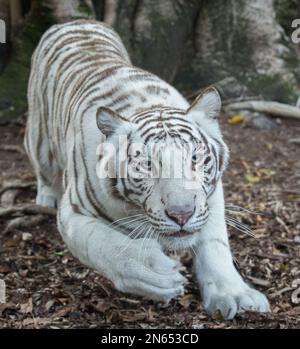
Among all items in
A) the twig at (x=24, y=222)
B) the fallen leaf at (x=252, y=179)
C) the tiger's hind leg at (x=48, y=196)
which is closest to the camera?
the twig at (x=24, y=222)

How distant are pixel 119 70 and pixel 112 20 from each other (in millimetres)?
2458

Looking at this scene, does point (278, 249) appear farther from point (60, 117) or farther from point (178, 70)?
point (178, 70)

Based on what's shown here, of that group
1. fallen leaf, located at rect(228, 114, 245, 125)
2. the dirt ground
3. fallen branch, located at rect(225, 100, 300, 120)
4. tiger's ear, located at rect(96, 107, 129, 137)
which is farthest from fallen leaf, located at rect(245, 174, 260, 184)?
tiger's ear, located at rect(96, 107, 129, 137)

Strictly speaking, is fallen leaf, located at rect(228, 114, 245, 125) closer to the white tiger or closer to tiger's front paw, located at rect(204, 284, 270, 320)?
the white tiger

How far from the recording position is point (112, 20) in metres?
6.06

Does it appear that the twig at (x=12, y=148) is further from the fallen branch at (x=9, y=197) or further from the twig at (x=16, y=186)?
the fallen branch at (x=9, y=197)

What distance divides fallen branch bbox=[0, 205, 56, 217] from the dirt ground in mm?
25

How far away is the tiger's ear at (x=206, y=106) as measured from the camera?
322 centimetres

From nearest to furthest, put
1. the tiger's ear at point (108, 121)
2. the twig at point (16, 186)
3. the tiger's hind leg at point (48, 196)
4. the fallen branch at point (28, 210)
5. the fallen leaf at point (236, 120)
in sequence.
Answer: the tiger's ear at point (108, 121) < the fallen branch at point (28, 210) < the tiger's hind leg at point (48, 196) < the twig at point (16, 186) < the fallen leaf at point (236, 120)

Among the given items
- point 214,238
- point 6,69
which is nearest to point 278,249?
point 214,238

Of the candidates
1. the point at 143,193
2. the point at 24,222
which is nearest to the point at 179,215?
the point at 143,193

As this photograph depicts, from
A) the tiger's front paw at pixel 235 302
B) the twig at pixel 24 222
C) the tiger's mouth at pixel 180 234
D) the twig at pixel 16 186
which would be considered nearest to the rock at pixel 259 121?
the twig at pixel 16 186

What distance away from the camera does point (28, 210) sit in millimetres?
4512

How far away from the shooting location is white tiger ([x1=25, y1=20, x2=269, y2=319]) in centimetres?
293
